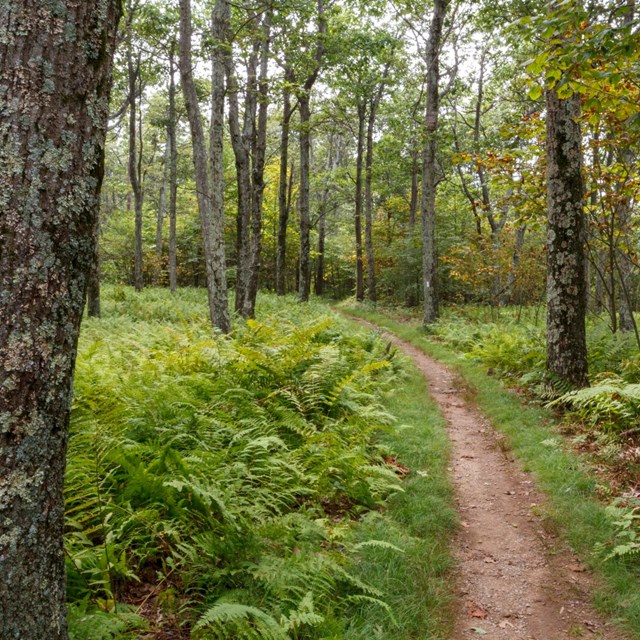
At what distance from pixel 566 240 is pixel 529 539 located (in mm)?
5192

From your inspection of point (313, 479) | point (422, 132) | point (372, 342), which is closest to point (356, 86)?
point (422, 132)

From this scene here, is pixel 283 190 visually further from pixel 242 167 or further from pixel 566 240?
pixel 566 240

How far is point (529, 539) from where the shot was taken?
17.8 feet

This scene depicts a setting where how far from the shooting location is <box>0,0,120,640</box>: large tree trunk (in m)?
2.08

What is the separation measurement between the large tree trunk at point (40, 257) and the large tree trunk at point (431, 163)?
15785 millimetres

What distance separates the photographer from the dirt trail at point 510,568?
13.7 ft

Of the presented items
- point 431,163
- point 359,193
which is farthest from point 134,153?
point 431,163

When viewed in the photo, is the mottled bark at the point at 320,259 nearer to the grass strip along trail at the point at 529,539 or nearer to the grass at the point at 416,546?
the grass strip along trail at the point at 529,539

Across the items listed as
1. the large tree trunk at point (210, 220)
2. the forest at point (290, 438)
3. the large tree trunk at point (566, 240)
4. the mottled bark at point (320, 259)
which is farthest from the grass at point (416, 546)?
the mottled bark at point (320, 259)

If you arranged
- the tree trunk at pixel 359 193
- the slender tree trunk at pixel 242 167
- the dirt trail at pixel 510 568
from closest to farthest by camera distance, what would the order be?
the dirt trail at pixel 510 568, the slender tree trunk at pixel 242 167, the tree trunk at pixel 359 193

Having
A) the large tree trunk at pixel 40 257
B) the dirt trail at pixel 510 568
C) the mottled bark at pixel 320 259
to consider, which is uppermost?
the mottled bark at pixel 320 259

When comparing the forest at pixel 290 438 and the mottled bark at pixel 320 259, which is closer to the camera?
the forest at pixel 290 438

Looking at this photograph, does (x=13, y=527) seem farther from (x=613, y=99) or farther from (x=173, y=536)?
(x=613, y=99)

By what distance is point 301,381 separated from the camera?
24.7 ft
